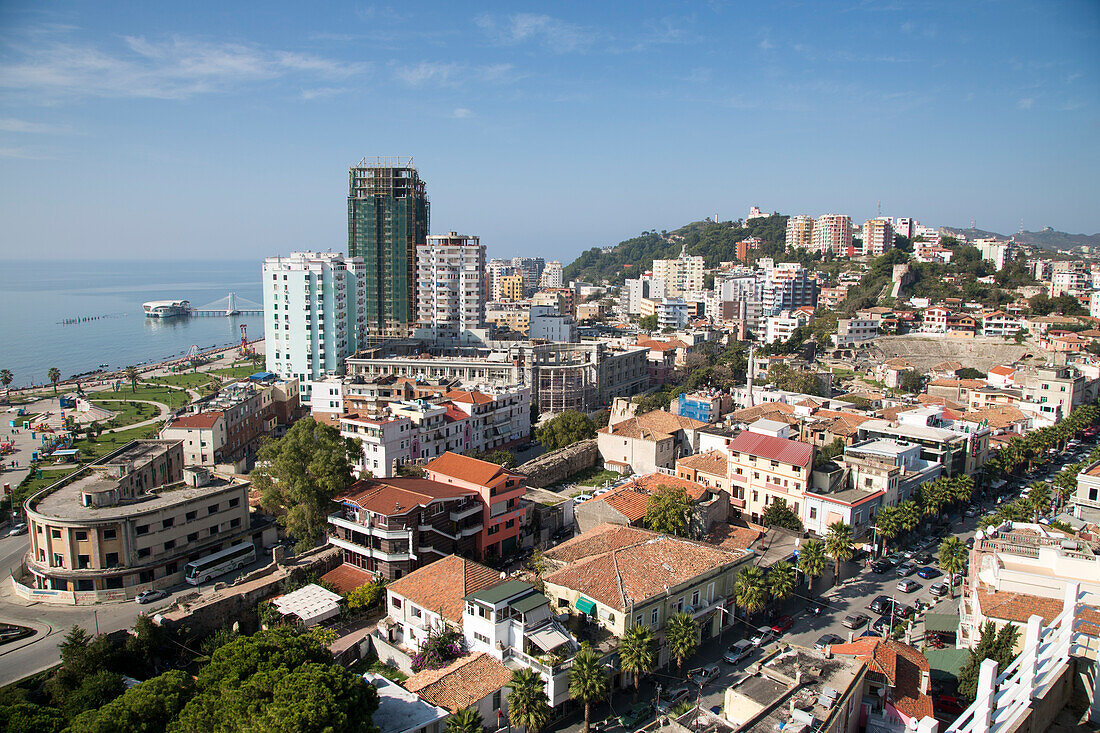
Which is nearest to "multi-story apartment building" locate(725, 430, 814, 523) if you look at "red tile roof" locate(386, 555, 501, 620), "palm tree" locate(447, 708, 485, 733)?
"red tile roof" locate(386, 555, 501, 620)

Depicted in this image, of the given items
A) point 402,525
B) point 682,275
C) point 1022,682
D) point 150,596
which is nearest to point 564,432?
point 402,525

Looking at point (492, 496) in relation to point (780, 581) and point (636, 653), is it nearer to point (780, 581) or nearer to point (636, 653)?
point (636, 653)

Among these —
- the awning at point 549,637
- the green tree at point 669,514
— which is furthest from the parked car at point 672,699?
the green tree at point 669,514

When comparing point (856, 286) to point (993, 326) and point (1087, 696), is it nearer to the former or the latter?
point (993, 326)

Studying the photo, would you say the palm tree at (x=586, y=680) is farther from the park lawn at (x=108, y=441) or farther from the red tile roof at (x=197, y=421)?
the park lawn at (x=108, y=441)

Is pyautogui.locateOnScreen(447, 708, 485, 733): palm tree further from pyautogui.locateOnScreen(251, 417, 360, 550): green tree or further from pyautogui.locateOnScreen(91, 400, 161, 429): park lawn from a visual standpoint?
pyautogui.locateOnScreen(91, 400, 161, 429): park lawn
